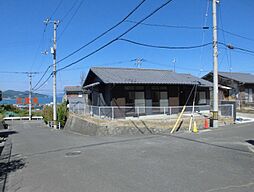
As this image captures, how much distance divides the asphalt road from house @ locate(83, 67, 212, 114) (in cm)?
758

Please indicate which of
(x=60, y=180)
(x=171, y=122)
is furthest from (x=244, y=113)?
(x=60, y=180)

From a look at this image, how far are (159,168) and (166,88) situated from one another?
13665 mm

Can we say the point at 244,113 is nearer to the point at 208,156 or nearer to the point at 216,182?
the point at 208,156

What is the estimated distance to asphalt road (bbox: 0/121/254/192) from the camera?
17.4 ft

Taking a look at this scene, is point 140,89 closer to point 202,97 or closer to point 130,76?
point 130,76

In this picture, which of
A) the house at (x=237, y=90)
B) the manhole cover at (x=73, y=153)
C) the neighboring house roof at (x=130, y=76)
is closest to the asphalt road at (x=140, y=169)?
the manhole cover at (x=73, y=153)

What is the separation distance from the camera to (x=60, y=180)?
5.93m

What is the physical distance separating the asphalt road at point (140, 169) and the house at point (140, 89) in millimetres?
7579

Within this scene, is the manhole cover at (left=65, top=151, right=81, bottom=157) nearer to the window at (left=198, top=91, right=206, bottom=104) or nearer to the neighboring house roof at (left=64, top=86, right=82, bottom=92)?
the window at (left=198, top=91, right=206, bottom=104)

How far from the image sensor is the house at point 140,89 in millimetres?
17578

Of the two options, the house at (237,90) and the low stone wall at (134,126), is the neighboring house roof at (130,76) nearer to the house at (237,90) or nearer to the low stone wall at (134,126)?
the low stone wall at (134,126)

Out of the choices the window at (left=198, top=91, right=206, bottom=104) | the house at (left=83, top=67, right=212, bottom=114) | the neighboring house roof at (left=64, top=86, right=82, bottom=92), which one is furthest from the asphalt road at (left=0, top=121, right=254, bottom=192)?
the neighboring house roof at (left=64, top=86, right=82, bottom=92)

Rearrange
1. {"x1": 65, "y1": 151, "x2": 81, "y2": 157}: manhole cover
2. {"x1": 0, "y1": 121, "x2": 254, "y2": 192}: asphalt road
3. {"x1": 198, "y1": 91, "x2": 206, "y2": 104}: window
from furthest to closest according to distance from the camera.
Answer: {"x1": 198, "y1": 91, "x2": 206, "y2": 104}: window, {"x1": 65, "y1": 151, "x2": 81, "y2": 157}: manhole cover, {"x1": 0, "y1": 121, "x2": 254, "y2": 192}: asphalt road

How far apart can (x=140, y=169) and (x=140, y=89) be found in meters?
12.3
